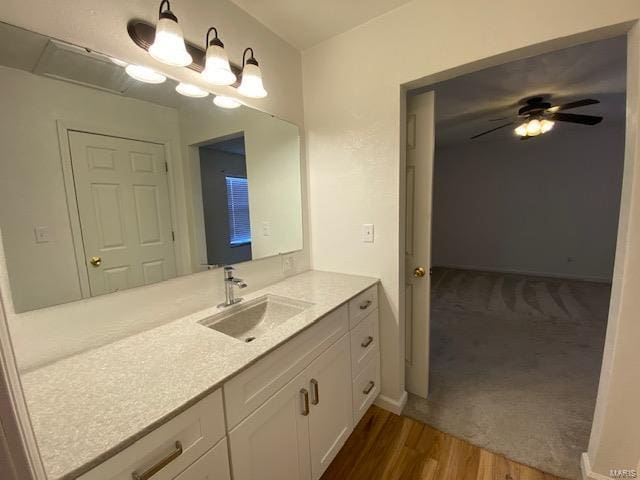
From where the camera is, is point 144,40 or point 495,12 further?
point 495,12

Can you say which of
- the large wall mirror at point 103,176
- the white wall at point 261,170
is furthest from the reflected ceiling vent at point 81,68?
the white wall at point 261,170

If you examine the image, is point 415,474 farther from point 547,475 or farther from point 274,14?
point 274,14

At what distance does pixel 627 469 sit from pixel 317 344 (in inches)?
58.5

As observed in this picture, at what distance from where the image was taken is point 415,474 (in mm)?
1374

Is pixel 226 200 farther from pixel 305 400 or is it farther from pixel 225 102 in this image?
pixel 305 400

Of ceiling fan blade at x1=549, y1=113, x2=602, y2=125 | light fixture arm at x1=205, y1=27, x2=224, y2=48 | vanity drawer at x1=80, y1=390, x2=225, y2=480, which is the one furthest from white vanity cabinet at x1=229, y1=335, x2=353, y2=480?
ceiling fan blade at x1=549, y1=113, x2=602, y2=125

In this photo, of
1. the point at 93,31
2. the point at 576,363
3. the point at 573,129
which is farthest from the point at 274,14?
the point at 573,129

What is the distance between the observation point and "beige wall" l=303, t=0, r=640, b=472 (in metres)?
1.15

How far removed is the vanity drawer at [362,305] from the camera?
1.46 m

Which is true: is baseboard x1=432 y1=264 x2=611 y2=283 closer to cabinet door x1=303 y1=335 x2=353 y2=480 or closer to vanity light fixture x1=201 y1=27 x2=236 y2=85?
cabinet door x1=303 y1=335 x2=353 y2=480

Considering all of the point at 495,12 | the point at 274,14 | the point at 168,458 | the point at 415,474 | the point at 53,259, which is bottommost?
the point at 415,474

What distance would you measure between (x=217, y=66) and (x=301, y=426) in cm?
160

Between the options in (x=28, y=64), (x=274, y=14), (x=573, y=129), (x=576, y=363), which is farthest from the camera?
(x=573, y=129)

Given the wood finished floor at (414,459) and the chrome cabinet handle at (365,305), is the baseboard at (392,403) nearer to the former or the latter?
the wood finished floor at (414,459)
